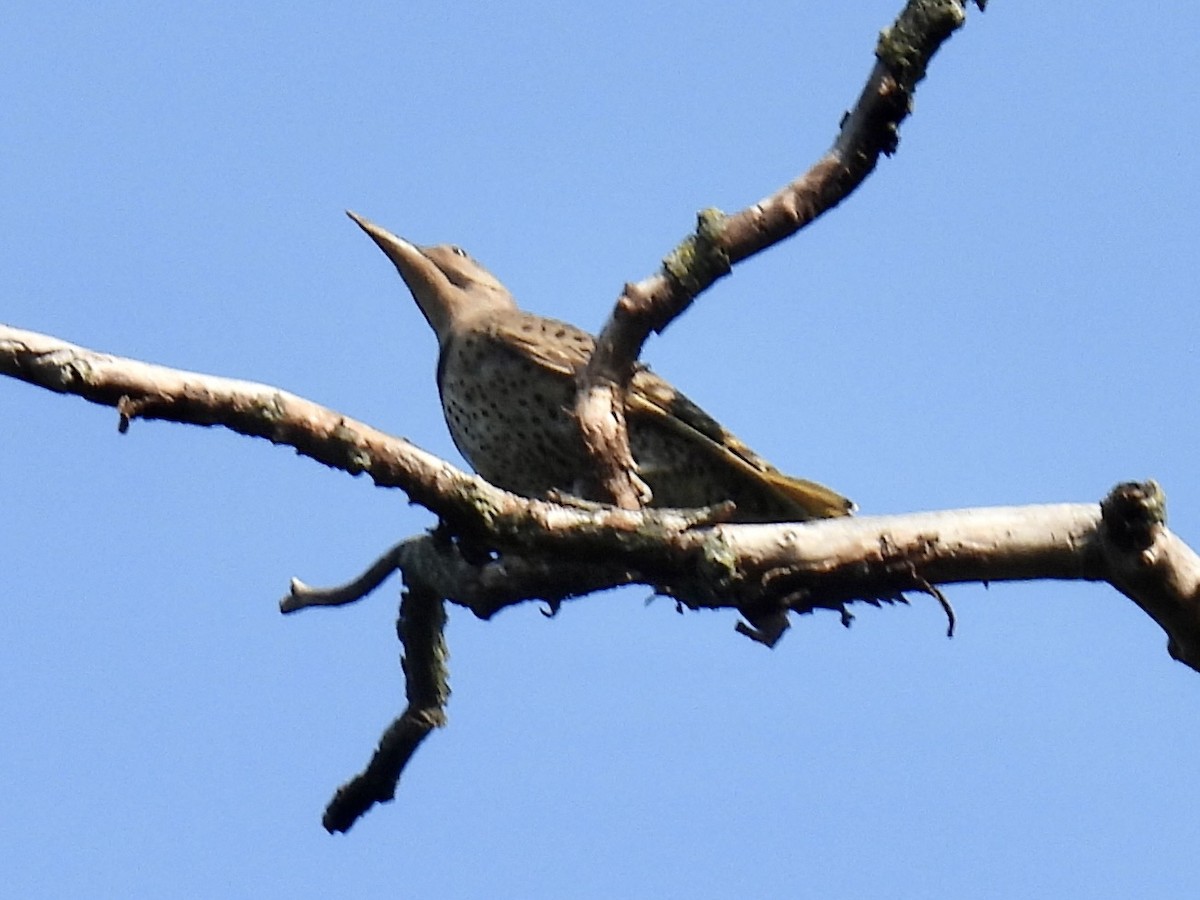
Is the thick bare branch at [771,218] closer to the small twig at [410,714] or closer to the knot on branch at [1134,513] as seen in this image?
the small twig at [410,714]


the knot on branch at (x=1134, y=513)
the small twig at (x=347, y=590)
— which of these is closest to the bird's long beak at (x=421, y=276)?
the small twig at (x=347, y=590)

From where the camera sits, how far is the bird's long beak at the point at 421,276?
7.40 metres

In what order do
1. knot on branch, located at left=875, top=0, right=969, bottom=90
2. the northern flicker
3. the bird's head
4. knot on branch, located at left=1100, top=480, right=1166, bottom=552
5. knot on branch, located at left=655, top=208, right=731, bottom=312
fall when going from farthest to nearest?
the bird's head
the northern flicker
knot on branch, located at left=655, top=208, right=731, bottom=312
knot on branch, located at left=875, top=0, right=969, bottom=90
knot on branch, located at left=1100, top=480, right=1166, bottom=552

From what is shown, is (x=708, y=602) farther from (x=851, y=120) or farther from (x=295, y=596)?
(x=295, y=596)

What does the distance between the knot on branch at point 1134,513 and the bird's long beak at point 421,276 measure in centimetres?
381

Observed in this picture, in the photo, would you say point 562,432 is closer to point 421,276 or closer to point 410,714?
point 410,714

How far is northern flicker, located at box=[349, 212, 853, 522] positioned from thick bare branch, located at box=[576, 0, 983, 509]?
1.11m

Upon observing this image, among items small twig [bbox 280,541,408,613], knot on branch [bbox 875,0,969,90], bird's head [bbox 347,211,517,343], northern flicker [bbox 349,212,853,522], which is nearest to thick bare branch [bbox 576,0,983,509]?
knot on branch [bbox 875,0,969,90]

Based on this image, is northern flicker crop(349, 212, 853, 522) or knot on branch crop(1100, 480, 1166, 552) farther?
northern flicker crop(349, 212, 853, 522)

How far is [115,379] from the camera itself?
3637mm

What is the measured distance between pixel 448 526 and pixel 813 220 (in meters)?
1.21

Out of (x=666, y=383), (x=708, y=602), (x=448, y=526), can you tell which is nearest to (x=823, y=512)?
(x=666, y=383)

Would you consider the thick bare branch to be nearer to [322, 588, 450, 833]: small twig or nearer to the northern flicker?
[322, 588, 450, 833]: small twig

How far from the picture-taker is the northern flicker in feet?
20.0
